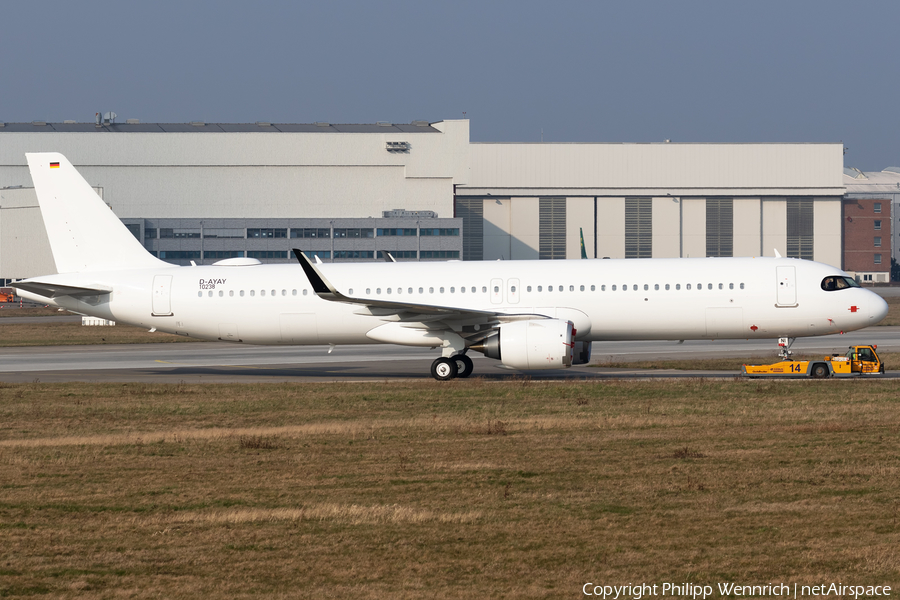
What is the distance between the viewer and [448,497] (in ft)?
46.2

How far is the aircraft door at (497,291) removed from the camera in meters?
33.2

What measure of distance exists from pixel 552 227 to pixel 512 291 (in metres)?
94.4

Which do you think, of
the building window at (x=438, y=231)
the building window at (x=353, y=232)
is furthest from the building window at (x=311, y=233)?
the building window at (x=438, y=231)

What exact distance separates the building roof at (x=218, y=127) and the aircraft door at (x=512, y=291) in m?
94.7

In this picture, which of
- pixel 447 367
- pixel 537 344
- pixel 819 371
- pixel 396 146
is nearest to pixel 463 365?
pixel 447 367

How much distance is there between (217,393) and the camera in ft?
97.8

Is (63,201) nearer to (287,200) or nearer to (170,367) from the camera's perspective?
(170,367)

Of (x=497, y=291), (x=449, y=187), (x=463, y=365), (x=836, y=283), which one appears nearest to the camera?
(x=836, y=283)

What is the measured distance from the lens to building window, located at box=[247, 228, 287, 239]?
11606 centimetres

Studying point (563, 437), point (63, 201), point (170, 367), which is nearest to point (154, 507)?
point (563, 437)

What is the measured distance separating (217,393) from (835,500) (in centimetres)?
2049

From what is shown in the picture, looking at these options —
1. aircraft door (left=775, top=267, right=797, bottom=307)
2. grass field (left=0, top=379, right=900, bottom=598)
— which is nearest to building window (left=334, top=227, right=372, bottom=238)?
aircraft door (left=775, top=267, right=797, bottom=307)

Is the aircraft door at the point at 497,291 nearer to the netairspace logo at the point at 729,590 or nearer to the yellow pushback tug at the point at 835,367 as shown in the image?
the yellow pushback tug at the point at 835,367

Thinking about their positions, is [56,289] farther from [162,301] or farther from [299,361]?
[299,361]
